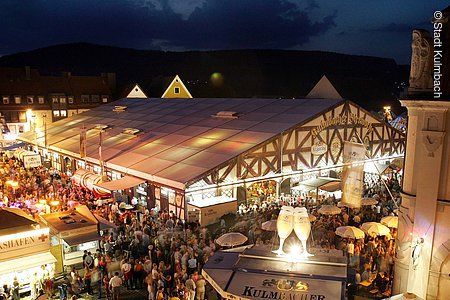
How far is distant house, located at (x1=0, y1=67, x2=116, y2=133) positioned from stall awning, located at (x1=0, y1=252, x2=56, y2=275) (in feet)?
116

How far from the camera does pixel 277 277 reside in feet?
26.3

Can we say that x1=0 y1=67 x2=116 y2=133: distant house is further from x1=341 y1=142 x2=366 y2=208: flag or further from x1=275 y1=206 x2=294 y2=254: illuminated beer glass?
x1=275 y1=206 x2=294 y2=254: illuminated beer glass

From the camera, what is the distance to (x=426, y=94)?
30.8 ft

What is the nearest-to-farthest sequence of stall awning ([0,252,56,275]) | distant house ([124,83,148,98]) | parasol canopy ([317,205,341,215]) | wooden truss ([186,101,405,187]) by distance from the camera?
stall awning ([0,252,56,275]) < parasol canopy ([317,205,341,215]) < wooden truss ([186,101,405,187]) < distant house ([124,83,148,98])

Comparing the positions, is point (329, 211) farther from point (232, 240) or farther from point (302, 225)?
point (302, 225)

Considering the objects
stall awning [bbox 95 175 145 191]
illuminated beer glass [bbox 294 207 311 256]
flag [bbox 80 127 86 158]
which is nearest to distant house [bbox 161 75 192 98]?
flag [bbox 80 127 86 158]

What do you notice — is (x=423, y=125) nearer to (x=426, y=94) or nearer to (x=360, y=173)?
(x=426, y=94)

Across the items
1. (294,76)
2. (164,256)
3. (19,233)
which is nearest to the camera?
(19,233)

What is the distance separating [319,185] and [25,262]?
14.0m

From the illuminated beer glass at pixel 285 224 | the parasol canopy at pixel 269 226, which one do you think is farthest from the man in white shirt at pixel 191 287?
the parasol canopy at pixel 269 226

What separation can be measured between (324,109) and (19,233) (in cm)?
1565

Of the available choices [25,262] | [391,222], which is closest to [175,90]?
[391,222]

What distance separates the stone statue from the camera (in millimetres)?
9297

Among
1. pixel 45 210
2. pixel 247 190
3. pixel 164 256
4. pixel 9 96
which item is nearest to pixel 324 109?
pixel 247 190
